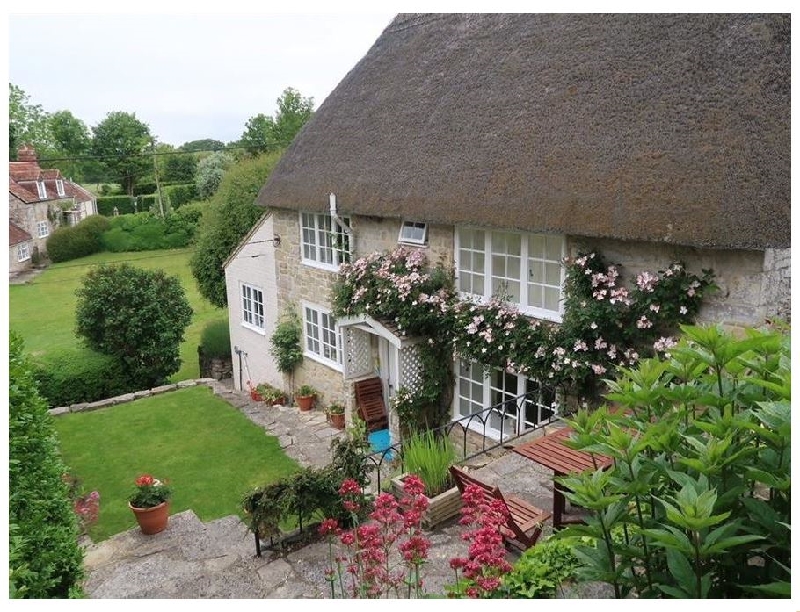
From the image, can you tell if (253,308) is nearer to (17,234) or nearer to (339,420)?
(339,420)

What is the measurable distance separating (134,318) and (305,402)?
16.9 feet

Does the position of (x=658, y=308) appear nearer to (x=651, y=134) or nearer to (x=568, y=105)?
(x=651, y=134)

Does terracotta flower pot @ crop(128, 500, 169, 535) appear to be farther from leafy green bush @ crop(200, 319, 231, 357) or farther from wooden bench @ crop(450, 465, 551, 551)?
leafy green bush @ crop(200, 319, 231, 357)

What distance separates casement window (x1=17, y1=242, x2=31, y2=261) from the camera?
34.1 m

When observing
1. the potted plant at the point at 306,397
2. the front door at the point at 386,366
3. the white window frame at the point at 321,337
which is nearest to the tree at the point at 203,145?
the white window frame at the point at 321,337

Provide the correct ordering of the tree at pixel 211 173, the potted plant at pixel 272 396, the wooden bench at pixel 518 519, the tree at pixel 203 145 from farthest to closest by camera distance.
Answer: the tree at pixel 203 145 → the tree at pixel 211 173 → the potted plant at pixel 272 396 → the wooden bench at pixel 518 519

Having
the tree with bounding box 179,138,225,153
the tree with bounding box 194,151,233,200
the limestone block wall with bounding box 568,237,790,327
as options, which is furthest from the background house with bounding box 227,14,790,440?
the tree with bounding box 179,138,225,153

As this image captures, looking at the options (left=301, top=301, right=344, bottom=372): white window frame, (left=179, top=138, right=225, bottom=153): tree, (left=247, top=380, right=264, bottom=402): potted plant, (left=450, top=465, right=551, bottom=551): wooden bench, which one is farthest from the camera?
(left=179, top=138, right=225, bottom=153): tree

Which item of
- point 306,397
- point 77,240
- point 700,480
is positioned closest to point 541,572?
point 700,480

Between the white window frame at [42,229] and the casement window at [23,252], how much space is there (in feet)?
6.90

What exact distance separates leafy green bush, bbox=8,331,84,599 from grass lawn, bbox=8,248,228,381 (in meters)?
12.3

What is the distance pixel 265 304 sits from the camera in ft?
48.5

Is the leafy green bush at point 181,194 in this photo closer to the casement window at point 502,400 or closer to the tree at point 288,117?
the tree at point 288,117

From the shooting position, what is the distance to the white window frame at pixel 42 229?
37.2m
